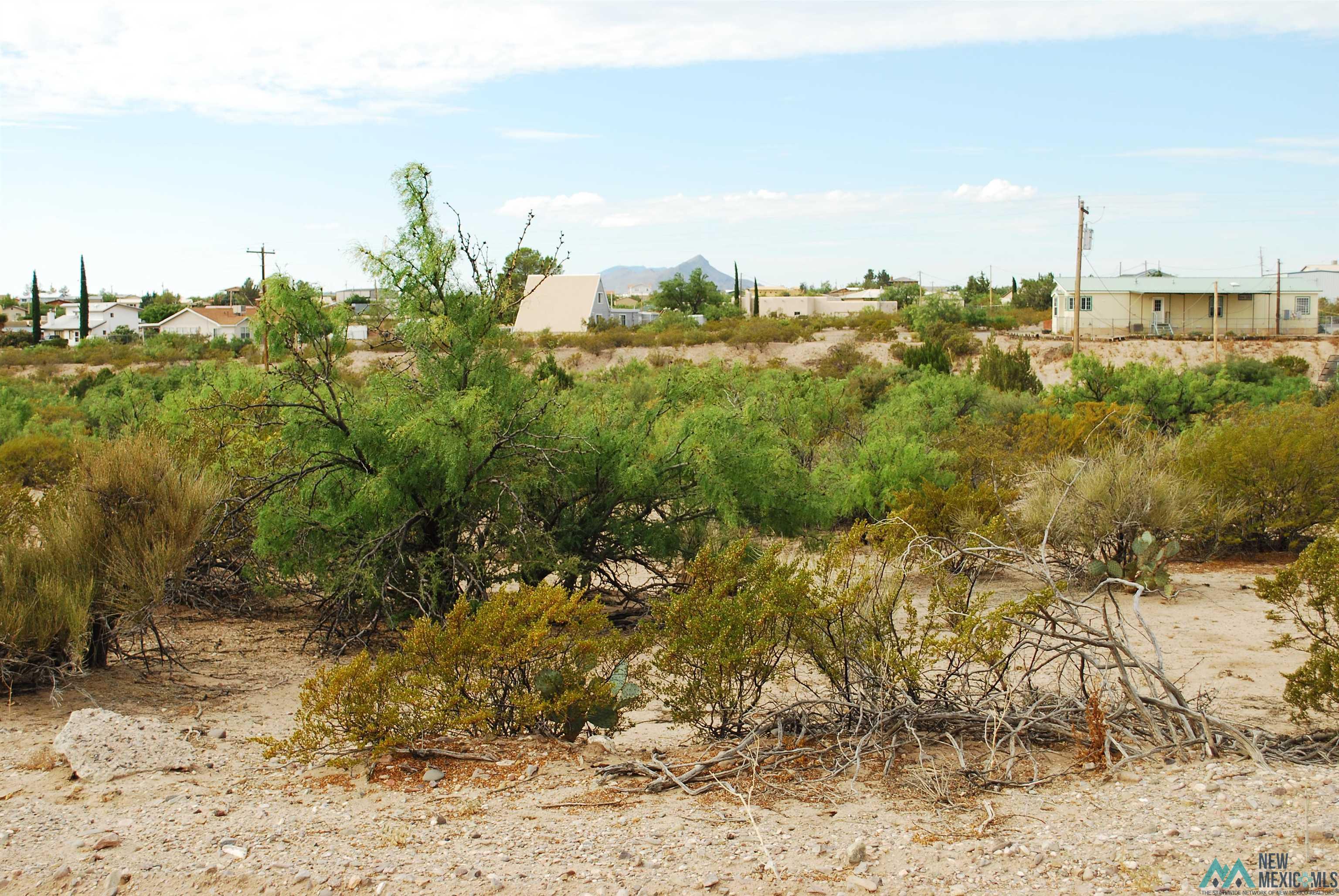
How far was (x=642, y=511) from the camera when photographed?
11328 mm

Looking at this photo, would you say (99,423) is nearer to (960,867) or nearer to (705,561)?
(705,561)

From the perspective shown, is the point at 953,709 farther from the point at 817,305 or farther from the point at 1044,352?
the point at 817,305

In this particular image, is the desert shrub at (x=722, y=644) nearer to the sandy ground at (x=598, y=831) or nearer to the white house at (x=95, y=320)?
the sandy ground at (x=598, y=831)

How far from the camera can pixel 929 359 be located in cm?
3856

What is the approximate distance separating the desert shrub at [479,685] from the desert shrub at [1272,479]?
10378mm

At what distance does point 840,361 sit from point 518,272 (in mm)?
35608

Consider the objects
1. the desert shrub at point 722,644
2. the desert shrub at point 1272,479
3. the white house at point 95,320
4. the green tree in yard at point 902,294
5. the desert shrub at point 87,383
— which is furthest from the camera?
the white house at point 95,320

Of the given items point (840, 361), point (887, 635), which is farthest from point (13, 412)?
point (840, 361)

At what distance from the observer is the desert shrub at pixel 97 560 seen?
810cm

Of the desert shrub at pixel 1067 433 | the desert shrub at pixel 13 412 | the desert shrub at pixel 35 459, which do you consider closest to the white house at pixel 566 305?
the desert shrub at pixel 13 412

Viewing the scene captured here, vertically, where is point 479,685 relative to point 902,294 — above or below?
below

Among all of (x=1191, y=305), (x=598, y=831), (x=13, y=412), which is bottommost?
(x=598, y=831)

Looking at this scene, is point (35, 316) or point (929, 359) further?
point (35, 316)

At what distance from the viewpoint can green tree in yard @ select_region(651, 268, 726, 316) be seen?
80.4 meters
